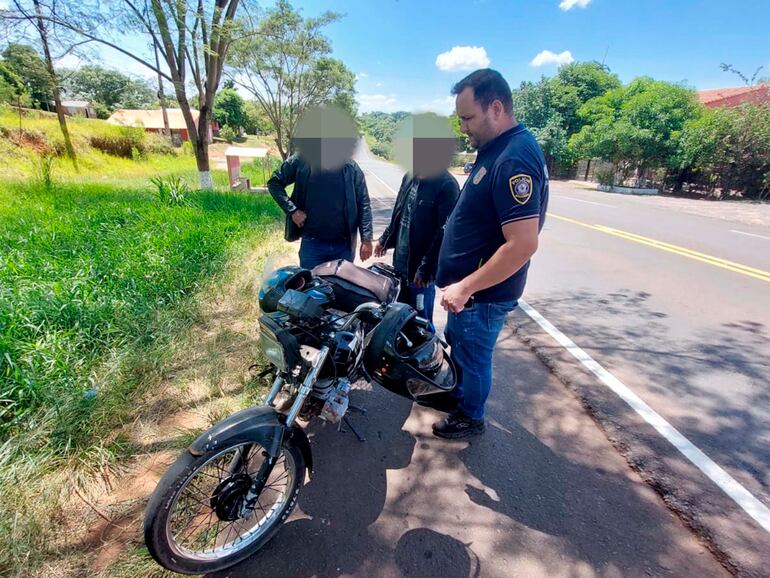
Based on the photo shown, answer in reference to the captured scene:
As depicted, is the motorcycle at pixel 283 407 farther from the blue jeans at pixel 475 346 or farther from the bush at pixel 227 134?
the bush at pixel 227 134

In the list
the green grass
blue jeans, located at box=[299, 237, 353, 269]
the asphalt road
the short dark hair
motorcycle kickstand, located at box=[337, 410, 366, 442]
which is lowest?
the asphalt road

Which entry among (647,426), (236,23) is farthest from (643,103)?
(647,426)

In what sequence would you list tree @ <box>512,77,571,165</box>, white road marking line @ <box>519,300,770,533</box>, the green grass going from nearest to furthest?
the green grass < white road marking line @ <box>519,300,770,533</box> < tree @ <box>512,77,571,165</box>

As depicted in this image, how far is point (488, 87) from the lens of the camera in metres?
1.82

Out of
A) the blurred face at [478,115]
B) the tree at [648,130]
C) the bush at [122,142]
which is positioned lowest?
the blurred face at [478,115]

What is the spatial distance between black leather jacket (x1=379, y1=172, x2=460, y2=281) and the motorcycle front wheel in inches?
61.5

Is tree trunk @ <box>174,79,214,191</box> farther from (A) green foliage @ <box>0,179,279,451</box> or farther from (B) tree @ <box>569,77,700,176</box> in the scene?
(B) tree @ <box>569,77,700,176</box>

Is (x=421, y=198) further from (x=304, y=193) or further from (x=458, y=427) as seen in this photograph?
(x=458, y=427)

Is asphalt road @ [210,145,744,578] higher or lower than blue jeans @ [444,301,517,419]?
lower

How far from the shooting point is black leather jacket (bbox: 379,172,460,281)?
2654 millimetres

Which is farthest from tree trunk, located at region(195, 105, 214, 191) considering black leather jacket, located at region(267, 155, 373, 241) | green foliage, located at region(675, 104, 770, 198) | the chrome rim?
green foliage, located at region(675, 104, 770, 198)

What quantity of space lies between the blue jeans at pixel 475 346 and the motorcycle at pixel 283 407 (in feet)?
1.12

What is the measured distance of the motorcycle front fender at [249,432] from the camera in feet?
4.66

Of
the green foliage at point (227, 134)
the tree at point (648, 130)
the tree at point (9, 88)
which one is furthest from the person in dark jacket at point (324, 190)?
the green foliage at point (227, 134)
